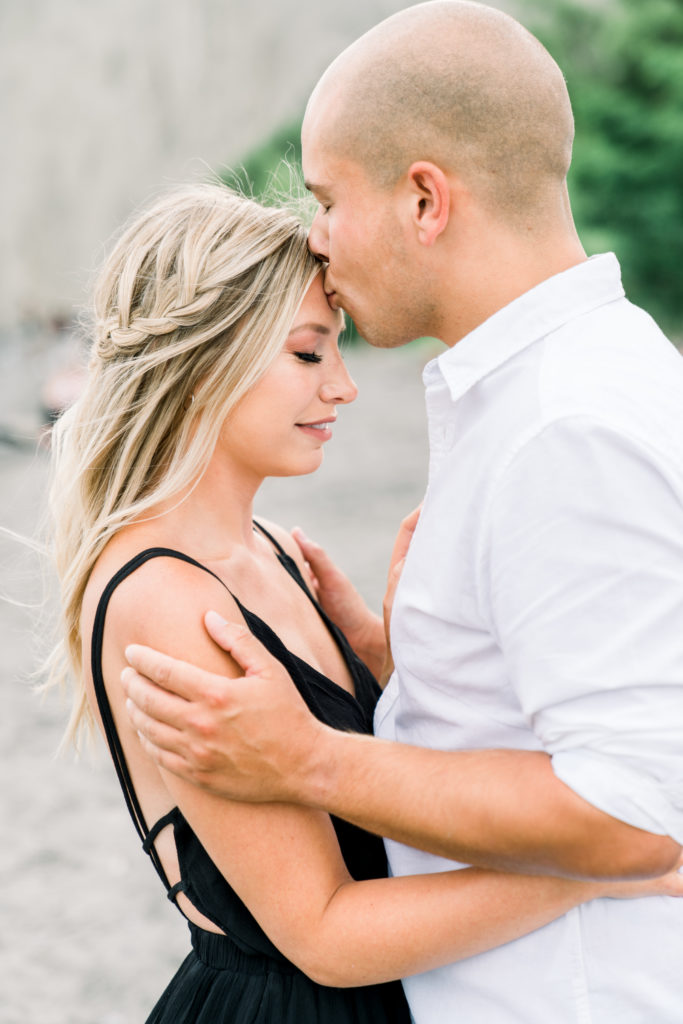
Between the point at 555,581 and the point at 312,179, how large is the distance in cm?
98

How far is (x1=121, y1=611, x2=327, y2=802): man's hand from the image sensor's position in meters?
1.55

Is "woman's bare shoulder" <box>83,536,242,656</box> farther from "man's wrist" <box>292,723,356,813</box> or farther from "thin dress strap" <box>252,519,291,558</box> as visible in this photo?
"thin dress strap" <box>252,519,291,558</box>

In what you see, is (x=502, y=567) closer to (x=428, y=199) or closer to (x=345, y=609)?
(x=428, y=199)

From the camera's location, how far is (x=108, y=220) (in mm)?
46000

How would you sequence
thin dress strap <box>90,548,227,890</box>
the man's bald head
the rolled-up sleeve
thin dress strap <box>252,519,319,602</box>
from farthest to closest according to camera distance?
thin dress strap <box>252,519,319,602</box>
thin dress strap <box>90,548,227,890</box>
the man's bald head
the rolled-up sleeve

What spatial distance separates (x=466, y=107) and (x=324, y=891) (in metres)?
1.34

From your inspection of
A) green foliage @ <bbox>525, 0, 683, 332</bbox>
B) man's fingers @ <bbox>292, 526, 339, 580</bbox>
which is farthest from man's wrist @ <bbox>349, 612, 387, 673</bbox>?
green foliage @ <bbox>525, 0, 683, 332</bbox>

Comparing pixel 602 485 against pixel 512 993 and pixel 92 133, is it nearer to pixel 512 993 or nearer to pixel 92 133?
pixel 512 993

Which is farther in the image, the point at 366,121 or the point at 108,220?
the point at 108,220

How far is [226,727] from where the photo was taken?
1.55 metres

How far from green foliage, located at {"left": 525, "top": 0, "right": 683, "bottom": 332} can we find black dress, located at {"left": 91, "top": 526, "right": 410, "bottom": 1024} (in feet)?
88.3

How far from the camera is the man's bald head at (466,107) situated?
1.70m

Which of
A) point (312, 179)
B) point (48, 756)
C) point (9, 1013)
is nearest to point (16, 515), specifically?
point (48, 756)

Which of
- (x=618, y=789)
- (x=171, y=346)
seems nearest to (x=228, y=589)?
(x=171, y=346)
